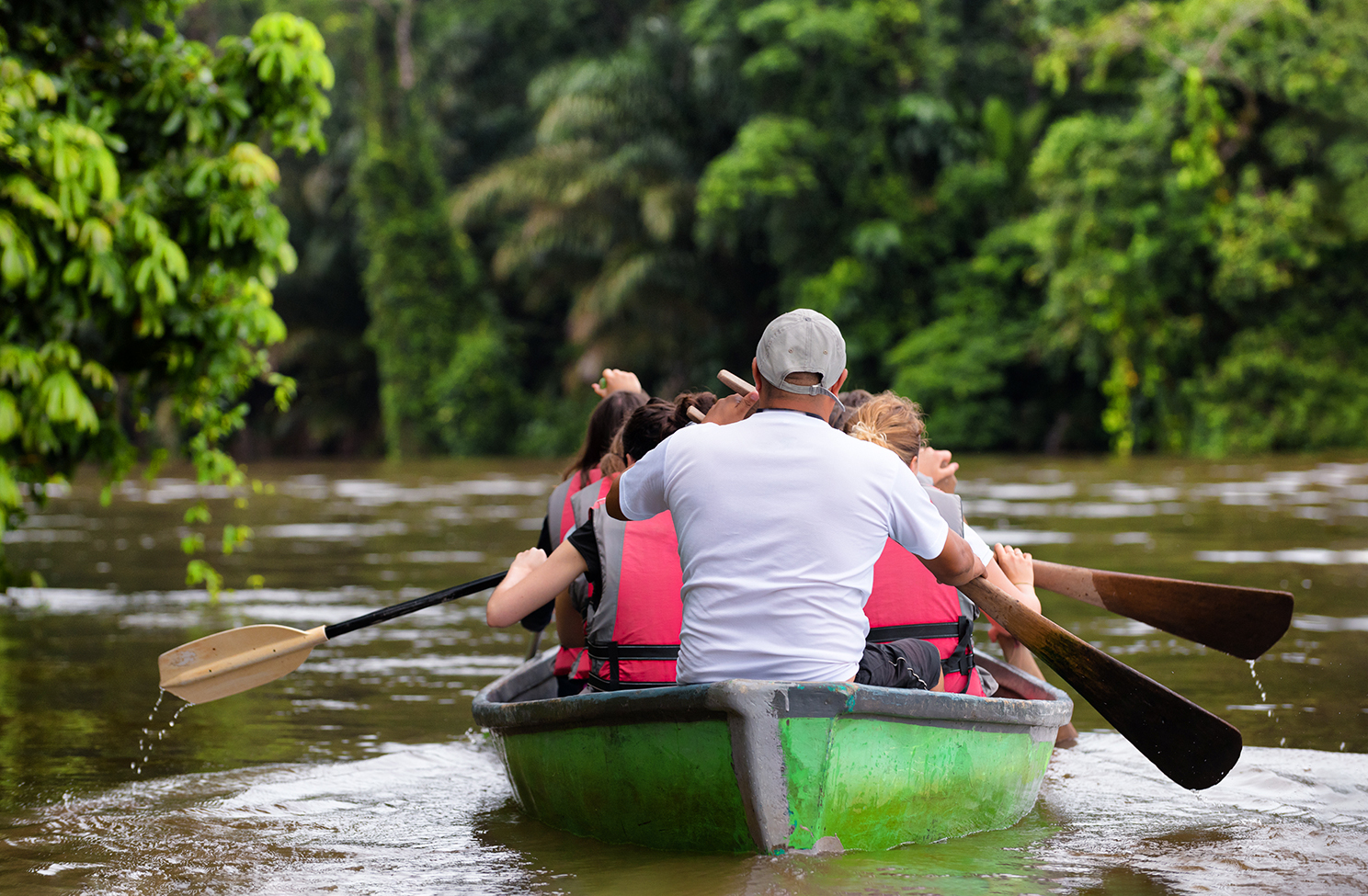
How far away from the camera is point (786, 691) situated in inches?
146

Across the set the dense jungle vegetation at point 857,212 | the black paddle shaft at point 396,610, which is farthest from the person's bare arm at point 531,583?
the dense jungle vegetation at point 857,212

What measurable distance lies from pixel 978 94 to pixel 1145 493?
15861 millimetres

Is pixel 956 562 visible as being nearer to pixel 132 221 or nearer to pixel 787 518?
pixel 787 518

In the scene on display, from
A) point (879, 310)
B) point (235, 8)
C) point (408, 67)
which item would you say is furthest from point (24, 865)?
point (235, 8)

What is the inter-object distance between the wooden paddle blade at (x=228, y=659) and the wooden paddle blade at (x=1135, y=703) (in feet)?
7.80

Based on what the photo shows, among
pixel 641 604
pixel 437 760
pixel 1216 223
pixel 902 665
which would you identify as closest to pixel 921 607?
pixel 902 665

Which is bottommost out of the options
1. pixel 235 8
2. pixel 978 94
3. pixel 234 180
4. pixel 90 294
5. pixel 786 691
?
pixel 786 691

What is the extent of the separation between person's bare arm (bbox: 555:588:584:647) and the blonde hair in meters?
1.08

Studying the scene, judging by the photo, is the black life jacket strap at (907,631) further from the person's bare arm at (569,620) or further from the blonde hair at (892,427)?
the person's bare arm at (569,620)

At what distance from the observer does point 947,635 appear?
4.71 m

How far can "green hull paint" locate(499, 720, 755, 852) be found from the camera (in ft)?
12.8

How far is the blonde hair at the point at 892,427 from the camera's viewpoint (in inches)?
186

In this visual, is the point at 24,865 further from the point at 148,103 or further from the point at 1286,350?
the point at 1286,350

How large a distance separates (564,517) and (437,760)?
1223mm
